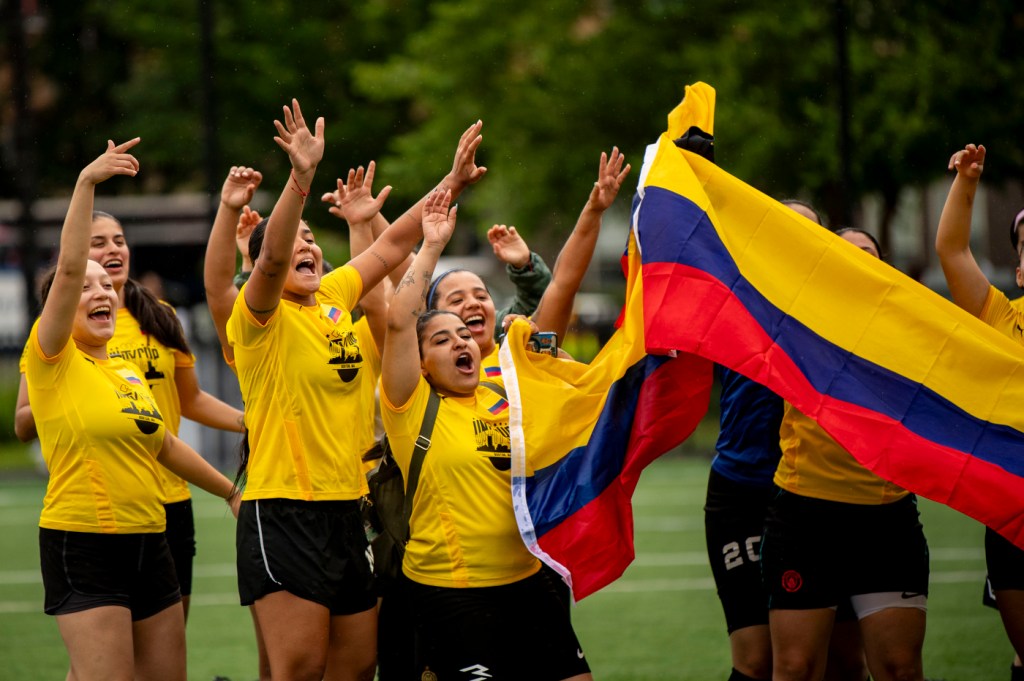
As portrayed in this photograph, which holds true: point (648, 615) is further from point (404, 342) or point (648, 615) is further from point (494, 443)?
point (404, 342)

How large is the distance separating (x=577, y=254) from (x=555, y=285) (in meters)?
0.18

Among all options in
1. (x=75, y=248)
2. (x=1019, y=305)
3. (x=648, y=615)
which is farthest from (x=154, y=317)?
(x=648, y=615)

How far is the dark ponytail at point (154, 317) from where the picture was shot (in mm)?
6859

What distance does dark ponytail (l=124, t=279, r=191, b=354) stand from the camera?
6.86 metres

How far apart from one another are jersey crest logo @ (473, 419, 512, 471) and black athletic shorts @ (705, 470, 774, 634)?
1.38 metres

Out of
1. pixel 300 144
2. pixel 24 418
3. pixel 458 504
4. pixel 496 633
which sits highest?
pixel 300 144

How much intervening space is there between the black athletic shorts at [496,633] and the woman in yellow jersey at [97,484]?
126 cm

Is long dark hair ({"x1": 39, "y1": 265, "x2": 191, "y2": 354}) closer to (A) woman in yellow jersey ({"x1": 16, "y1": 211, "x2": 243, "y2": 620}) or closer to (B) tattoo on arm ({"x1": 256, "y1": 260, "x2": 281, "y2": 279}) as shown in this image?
(A) woman in yellow jersey ({"x1": 16, "y1": 211, "x2": 243, "y2": 620})

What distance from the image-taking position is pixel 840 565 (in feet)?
18.5

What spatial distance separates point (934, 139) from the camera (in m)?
17.6

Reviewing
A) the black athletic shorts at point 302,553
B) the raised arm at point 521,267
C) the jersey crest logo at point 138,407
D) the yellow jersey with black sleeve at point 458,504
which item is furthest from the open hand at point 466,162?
the jersey crest logo at point 138,407

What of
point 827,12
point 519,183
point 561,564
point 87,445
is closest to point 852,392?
point 561,564

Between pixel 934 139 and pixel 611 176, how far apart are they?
12457 mm

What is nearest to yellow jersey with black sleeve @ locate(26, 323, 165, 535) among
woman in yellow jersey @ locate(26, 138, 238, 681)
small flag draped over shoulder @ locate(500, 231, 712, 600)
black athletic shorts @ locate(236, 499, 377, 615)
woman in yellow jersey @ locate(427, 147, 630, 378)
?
woman in yellow jersey @ locate(26, 138, 238, 681)
